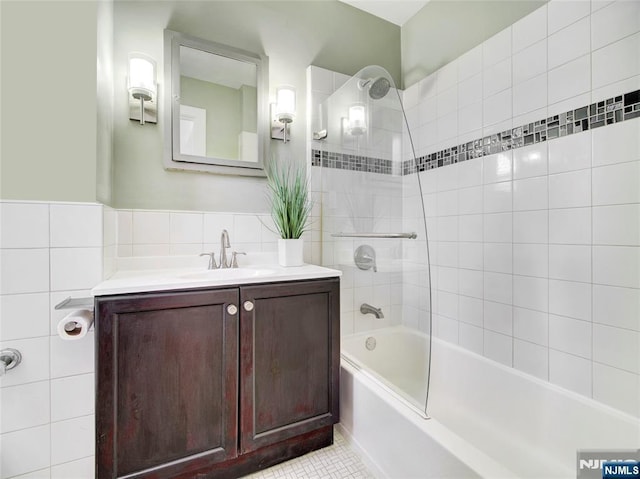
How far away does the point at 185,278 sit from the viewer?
1.27 m

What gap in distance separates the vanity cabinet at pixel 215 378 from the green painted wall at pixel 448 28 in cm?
174

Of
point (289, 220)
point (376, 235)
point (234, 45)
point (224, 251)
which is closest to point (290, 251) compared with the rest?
point (289, 220)

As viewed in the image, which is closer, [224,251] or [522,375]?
[522,375]

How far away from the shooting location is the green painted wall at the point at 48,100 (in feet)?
3.67

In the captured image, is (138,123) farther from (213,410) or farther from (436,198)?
(436,198)

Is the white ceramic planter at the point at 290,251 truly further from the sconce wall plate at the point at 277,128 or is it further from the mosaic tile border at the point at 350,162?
the sconce wall plate at the point at 277,128

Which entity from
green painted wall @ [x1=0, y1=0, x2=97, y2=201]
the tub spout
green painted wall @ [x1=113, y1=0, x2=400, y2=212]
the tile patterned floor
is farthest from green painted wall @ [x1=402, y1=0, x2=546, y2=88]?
the tile patterned floor

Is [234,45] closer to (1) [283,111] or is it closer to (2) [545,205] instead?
(1) [283,111]

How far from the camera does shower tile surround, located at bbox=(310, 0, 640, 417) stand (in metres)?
1.16

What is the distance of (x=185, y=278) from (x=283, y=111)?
117 cm

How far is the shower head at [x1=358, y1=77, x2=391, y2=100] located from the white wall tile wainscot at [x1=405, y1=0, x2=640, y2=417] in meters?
0.62

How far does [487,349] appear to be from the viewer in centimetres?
165

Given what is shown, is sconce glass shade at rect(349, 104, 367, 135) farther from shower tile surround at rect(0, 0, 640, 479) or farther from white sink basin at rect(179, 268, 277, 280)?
white sink basin at rect(179, 268, 277, 280)

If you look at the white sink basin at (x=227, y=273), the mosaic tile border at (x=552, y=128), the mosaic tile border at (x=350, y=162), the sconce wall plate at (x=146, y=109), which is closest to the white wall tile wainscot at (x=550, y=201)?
the mosaic tile border at (x=552, y=128)
